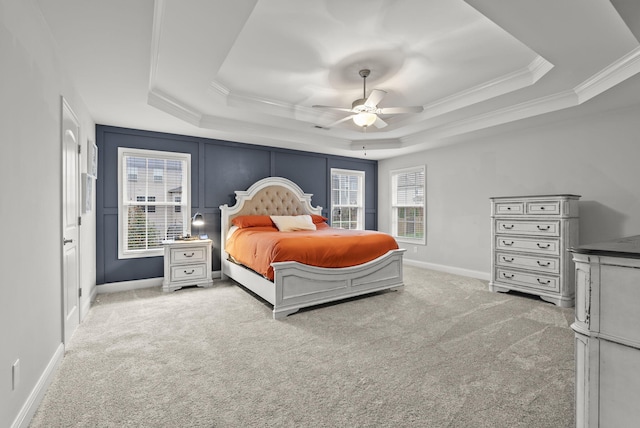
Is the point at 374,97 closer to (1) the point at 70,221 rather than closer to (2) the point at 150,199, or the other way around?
(1) the point at 70,221

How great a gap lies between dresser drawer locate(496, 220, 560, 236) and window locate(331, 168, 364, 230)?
310 centimetres

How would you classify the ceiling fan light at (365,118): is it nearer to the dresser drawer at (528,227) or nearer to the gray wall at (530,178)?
the dresser drawer at (528,227)

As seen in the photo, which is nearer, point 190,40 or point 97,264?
point 190,40

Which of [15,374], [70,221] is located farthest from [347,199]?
[15,374]

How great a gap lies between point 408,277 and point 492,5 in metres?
3.95

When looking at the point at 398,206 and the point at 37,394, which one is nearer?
the point at 37,394

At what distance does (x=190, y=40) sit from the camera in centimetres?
244

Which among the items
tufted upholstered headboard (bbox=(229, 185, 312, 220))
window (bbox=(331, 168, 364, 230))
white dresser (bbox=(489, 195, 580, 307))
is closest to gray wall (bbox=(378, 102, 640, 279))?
white dresser (bbox=(489, 195, 580, 307))

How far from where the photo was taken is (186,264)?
4383mm

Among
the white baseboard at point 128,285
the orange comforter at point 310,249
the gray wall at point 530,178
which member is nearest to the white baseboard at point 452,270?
the gray wall at point 530,178

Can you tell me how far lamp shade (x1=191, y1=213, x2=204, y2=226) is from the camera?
455cm

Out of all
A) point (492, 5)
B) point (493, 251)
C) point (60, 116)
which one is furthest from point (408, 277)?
point (60, 116)

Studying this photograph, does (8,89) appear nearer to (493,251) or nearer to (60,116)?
(60,116)

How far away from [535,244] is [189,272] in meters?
4.59
